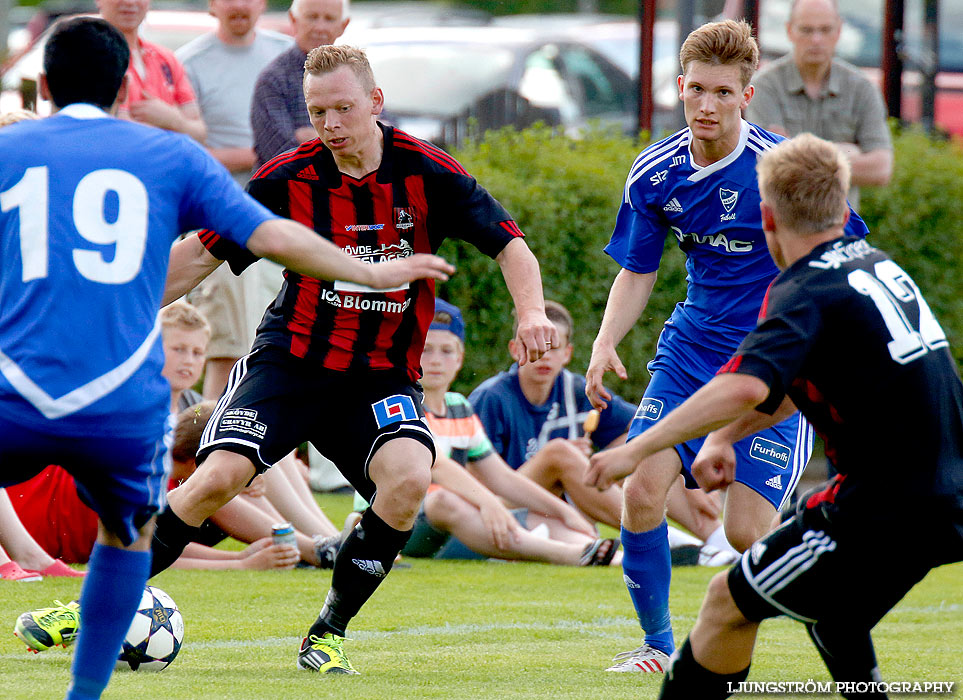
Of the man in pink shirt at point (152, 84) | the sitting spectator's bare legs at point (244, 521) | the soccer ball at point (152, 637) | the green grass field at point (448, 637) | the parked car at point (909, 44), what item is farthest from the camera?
the parked car at point (909, 44)

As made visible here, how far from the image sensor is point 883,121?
9.24 m

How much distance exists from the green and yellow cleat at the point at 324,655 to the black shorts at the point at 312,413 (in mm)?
541

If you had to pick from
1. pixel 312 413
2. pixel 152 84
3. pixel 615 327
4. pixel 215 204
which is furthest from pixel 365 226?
pixel 152 84

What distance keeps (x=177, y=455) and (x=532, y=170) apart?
4.12m

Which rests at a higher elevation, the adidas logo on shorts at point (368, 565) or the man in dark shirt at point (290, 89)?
the man in dark shirt at point (290, 89)

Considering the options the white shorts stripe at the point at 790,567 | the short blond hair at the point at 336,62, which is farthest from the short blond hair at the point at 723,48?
the white shorts stripe at the point at 790,567

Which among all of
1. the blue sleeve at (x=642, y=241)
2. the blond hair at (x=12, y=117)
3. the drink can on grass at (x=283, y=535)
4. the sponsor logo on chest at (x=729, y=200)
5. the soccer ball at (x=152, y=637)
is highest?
the blond hair at (x=12, y=117)

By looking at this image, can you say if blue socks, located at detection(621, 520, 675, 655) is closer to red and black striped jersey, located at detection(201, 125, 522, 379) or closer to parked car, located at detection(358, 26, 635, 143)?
red and black striped jersey, located at detection(201, 125, 522, 379)

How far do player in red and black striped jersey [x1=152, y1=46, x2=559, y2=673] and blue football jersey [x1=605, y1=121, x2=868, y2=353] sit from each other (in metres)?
0.66

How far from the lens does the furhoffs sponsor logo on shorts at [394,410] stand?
505cm

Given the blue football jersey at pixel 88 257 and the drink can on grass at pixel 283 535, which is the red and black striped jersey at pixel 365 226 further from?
the drink can on grass at pixel 283 535

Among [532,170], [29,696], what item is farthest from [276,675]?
[532,170]

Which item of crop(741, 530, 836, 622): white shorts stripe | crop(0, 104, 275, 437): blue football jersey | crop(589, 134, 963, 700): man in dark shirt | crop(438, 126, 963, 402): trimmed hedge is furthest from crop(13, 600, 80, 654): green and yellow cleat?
crop(438, 126, 963, 402): trimmed hedge

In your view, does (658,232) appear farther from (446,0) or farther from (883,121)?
(446,0)
